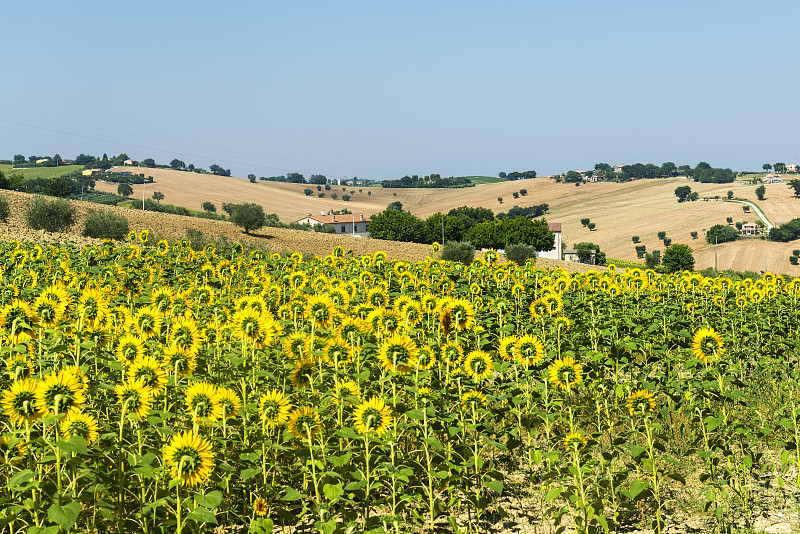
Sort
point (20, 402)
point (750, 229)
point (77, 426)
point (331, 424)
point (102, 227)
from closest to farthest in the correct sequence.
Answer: point (20, 402) → point (77, 426) → point (331, 424) → point (102, 227) → point (750, 229)

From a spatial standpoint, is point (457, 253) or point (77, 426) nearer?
point (77, 426)

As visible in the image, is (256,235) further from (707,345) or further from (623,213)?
(623,213)

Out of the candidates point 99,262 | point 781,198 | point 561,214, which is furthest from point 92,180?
point 781,198

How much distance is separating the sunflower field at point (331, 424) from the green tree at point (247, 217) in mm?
49344

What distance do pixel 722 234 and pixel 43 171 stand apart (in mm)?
176464

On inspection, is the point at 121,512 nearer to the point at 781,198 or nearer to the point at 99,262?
the point at 99,262

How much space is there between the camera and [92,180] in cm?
15862

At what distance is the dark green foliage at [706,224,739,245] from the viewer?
143750 mm

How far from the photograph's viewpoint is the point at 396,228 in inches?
4323

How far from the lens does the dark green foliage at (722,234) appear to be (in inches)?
5659

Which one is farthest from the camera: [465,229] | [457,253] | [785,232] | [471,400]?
[785,232]

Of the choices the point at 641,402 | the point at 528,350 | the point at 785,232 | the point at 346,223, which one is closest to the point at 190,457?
the point at 528,350

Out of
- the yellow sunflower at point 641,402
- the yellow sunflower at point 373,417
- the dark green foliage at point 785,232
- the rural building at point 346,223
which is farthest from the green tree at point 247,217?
the dark green foliage at point 785,232

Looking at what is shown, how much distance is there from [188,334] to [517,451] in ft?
12.7
